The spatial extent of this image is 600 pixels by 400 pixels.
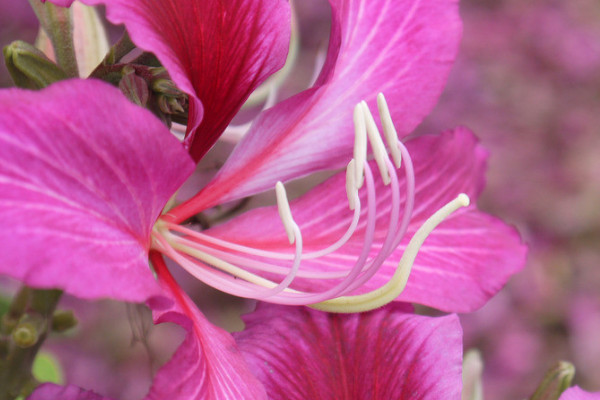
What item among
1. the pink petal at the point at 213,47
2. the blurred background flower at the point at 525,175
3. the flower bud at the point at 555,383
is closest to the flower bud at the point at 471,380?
the flower bud at the point at 555,383

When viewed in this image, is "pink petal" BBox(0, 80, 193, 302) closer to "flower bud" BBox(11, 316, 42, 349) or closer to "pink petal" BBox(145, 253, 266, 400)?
"pink petal" BBox(145, 253, 266, 400)

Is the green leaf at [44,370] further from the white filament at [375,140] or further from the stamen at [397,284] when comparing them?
the white filament at [375,140]

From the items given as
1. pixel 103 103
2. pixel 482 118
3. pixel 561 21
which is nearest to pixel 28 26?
pixel 482 118

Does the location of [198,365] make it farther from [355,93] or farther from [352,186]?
[355,93]

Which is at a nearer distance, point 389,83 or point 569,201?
point 389,83

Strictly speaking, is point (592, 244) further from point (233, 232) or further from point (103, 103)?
point (103, 103)

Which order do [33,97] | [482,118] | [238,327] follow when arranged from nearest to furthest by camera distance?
[33,97]
[238,327]
[482,118]

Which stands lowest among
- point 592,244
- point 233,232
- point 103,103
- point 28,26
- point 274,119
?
point 592,244
